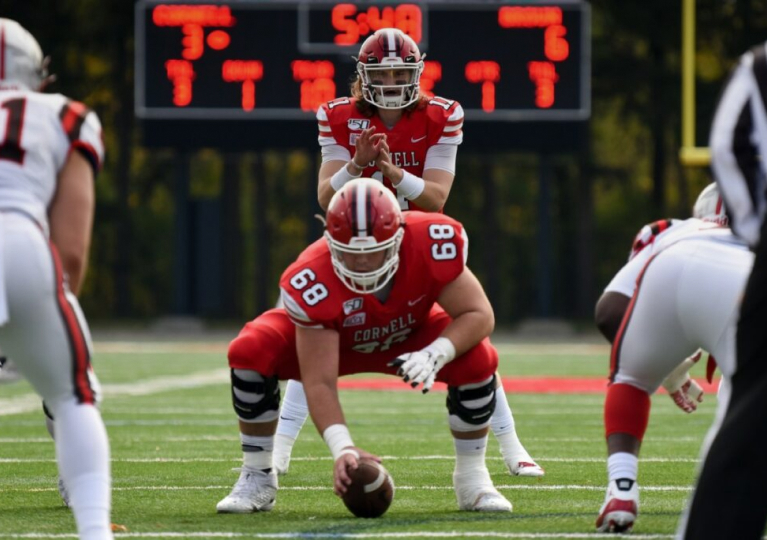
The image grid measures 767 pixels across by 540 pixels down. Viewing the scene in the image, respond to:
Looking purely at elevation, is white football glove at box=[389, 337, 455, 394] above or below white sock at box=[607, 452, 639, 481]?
above

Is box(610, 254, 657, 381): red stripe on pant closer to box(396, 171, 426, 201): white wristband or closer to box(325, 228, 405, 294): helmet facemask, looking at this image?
box(325, 228, 405, 294): helmet facemask

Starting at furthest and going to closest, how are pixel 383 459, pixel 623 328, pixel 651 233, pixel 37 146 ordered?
pixel 383 459 → pixel 651 233 → pixel 623 328 → pixel 37 146

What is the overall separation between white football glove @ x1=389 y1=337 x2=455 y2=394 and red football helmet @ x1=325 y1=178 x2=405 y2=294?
26 cm

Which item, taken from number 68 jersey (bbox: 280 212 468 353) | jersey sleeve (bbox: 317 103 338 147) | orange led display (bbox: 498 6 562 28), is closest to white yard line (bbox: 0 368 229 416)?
jersey sleeve (bbox: 317 103 338 147)

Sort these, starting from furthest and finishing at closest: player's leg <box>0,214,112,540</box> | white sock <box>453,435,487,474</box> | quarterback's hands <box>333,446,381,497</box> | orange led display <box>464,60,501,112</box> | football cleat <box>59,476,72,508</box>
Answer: orange led display <box>464,60,501,112</box>, football cleat <box>59,476,72,508</box>, white sock <box>453,435,487,474</box>, quarterback's hands <box>333,446,381,497</box>, player's leg <box>0,214,112,540</box>

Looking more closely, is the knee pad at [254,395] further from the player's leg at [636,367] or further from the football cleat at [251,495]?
the player's leg at [636,367]

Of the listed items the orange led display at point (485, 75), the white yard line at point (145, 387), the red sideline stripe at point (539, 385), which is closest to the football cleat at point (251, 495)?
the white yard line at point (145, 387)

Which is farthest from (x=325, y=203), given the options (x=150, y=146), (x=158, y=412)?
(x=150, y=146)

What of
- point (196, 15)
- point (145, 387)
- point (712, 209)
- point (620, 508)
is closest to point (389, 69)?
point (712, 209)

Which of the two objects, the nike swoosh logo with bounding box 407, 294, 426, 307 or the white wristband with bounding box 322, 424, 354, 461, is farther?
the nike swoosh logo with bounding box 407, 294, 426, 307

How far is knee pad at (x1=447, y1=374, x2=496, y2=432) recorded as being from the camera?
512 centimetres

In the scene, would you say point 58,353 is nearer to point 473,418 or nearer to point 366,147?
point 473,418

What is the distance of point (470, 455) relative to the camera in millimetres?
5219

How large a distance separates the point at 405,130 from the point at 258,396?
1584mm
